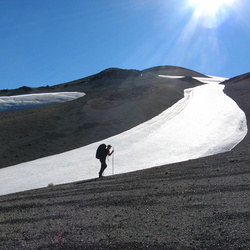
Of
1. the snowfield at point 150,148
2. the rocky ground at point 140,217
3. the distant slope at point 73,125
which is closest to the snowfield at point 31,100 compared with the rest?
the distant slope at point 73,125

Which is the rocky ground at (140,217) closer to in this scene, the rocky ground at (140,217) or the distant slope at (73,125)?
the rocky ground at (140,217)

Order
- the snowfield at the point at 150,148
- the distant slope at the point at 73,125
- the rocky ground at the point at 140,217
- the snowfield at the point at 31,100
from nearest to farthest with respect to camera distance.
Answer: the rocky ground at the point at 140,217, the snowfield at the point at 150,148, the distant slope at the point at 73,125, the snowfield at the point at 31,100

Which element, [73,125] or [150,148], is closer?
[150,148]

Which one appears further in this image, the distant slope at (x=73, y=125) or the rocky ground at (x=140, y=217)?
the distant slope at (x=73, y=125)

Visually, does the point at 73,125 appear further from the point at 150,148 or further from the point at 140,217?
the point at 140,217

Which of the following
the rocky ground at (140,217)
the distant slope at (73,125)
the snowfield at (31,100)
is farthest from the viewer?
the snowfield at (31,100)

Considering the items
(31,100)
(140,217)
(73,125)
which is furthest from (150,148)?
(31,100)

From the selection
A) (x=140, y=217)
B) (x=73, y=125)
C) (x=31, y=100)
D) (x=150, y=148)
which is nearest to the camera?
(x=140, y=217)

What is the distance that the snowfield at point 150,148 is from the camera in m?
19.7

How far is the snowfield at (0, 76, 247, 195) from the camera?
1970 cm

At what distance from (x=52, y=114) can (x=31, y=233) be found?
33046 millimetres

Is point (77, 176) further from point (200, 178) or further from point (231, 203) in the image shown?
point (231, 203)

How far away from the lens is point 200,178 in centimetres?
988

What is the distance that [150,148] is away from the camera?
26906mm
